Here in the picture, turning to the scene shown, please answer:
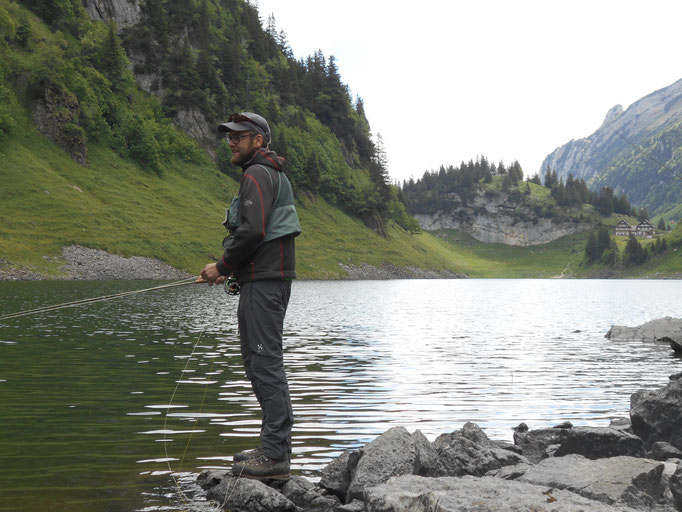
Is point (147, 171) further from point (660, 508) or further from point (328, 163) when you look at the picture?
point (660, 508)

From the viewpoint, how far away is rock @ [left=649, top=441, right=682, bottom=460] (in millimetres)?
8500

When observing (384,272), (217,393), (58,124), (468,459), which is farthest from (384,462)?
(384,272)

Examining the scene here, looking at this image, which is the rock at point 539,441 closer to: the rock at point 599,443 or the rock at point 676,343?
the rock at point 599,443

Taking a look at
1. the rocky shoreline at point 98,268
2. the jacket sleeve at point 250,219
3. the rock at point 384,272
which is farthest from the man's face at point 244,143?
the rock at point 384,272

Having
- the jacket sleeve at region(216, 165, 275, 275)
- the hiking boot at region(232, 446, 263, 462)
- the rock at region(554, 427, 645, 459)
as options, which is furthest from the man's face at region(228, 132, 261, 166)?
the rock at region(554, 427, 645, 459)

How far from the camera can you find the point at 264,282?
7.63 metres

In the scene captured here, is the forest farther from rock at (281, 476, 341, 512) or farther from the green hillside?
rock at (281, 476, 341, 512)

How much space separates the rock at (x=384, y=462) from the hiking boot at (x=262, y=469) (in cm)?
92

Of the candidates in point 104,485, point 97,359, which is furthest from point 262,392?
point 97,359

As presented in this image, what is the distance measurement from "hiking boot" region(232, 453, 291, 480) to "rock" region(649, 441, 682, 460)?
17.2ft

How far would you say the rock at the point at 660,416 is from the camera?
360 inches

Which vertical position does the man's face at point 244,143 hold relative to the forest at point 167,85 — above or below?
below

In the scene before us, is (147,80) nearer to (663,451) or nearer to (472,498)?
(663,451)

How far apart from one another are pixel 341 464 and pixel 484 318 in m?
38.6
